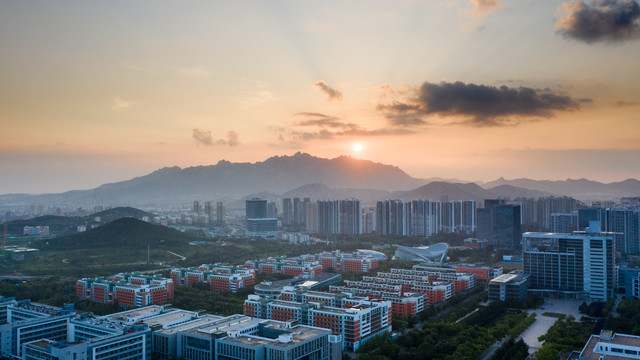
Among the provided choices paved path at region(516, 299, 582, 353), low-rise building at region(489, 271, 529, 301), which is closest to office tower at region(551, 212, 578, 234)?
paved path at region(516, 299, 582, 353)

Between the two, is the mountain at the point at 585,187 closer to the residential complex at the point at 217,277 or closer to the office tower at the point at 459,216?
the office tower at the point at 459,216

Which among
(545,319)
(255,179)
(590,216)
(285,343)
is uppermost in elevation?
(255,179)

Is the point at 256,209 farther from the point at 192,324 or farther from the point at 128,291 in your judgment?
the point at 192,324

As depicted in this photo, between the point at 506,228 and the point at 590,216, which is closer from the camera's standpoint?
the point at 590,216

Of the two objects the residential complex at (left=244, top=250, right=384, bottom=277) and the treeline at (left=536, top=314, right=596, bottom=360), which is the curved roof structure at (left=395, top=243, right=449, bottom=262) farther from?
the treeline at (left=536, top=314, right=596, bottom=360)

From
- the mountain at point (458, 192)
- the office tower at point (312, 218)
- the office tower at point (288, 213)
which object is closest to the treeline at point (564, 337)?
the office tower at point (312, 218)

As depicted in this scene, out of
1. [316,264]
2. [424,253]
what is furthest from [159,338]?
[424,253]

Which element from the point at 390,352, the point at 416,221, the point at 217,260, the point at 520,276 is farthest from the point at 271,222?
the point at 390,352

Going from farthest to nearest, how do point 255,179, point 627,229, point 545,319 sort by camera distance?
point 255,179 < point 627,229 < point 545,319
